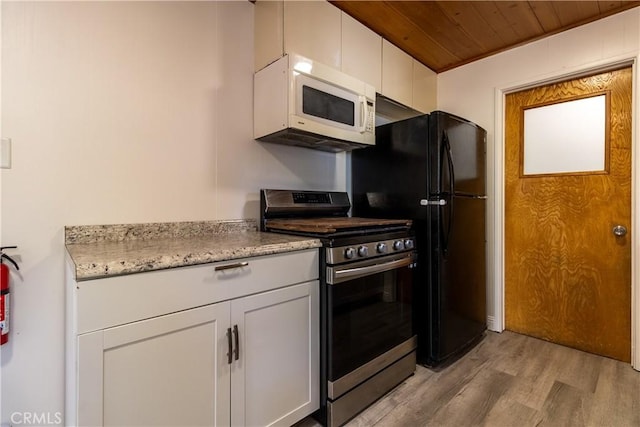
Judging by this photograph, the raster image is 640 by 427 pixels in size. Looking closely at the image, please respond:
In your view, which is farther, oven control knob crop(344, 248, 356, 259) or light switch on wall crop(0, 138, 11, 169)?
oven control knob crop(344, 248, 356, 259)

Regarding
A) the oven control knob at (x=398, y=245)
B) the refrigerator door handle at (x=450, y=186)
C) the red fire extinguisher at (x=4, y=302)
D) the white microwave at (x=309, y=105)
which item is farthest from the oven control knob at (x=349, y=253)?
the red fire extinguisher at (x=4, y=302)

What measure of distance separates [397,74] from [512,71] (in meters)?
0.98

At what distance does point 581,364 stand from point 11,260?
10.6 ft

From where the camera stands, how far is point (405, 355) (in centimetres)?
189

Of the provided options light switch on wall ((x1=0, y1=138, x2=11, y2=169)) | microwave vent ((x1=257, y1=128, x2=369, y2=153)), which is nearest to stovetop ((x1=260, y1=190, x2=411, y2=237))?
microwave vent ((x1=257, y1=128, x2=369, y2=153))

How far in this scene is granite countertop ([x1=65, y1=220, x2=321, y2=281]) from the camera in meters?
0.94

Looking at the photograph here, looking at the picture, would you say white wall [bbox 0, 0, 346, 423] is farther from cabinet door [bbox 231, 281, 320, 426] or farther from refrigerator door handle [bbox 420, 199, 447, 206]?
refrigerator door handle [bbox 420, 199, 447, 206]

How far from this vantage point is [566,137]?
7.77ft

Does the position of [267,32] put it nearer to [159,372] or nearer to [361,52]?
[361,52]

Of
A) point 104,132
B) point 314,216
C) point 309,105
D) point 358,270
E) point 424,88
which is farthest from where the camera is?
point 424,88

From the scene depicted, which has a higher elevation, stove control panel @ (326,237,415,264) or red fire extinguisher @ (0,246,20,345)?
stove control panel @ (326,237,415,264)

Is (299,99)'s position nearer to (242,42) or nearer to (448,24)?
(242,42)

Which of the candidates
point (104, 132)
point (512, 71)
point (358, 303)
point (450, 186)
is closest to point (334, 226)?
point (358, 303)

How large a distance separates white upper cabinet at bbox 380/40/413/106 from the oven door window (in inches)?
55.2
